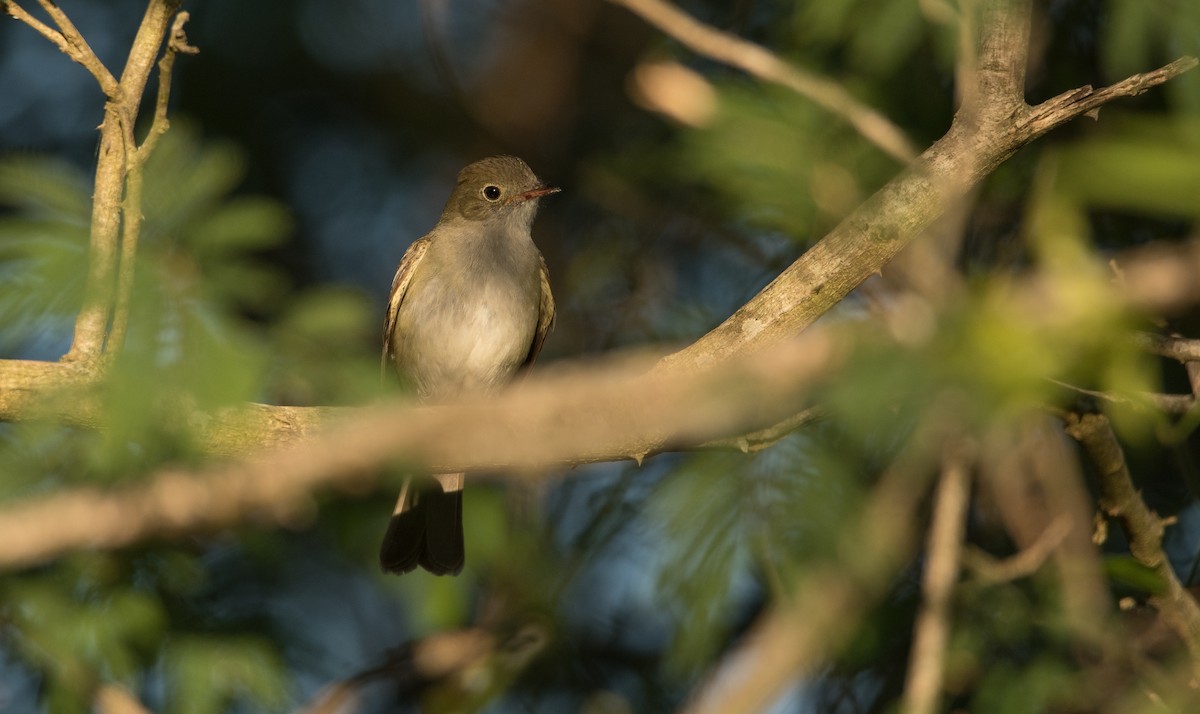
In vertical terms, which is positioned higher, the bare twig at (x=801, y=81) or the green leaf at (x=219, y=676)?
the bare twig at (x=801, y=81)

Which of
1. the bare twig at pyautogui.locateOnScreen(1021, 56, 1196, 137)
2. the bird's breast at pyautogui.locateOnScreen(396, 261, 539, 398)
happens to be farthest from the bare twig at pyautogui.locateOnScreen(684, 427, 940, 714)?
the bird's breast at pyautogui.locateOnScreen(396, 261, 539, 398)

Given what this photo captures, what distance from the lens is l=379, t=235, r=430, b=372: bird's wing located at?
21.9ft

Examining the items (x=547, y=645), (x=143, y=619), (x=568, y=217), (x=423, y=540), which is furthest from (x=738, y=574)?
(x=568, y=217)

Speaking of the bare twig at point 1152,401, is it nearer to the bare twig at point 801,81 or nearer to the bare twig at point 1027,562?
the bare twig at point 1027,562

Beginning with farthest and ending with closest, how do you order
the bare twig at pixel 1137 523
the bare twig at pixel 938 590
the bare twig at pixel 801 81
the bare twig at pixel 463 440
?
the bare twig at pixel 801 81 < the bare twig at pixel 938 590 < the bare twig at pixel 1137 523 < the bare twig at pixel 463 440

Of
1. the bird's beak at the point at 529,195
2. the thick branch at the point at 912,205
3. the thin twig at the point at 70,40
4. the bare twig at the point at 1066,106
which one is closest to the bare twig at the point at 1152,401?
the thick branch at the point at 912,205

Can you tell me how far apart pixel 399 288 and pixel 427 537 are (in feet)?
4.46

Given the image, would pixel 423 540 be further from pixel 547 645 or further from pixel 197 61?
pixel 197 61

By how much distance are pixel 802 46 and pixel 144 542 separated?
3425mm

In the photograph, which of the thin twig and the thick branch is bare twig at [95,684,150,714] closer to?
the thin twig

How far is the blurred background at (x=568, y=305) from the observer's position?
2.85 metres

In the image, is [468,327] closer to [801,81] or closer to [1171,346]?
[801,81]

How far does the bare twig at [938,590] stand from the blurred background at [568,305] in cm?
17

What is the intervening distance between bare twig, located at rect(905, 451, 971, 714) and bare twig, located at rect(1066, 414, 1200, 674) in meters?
0.76
